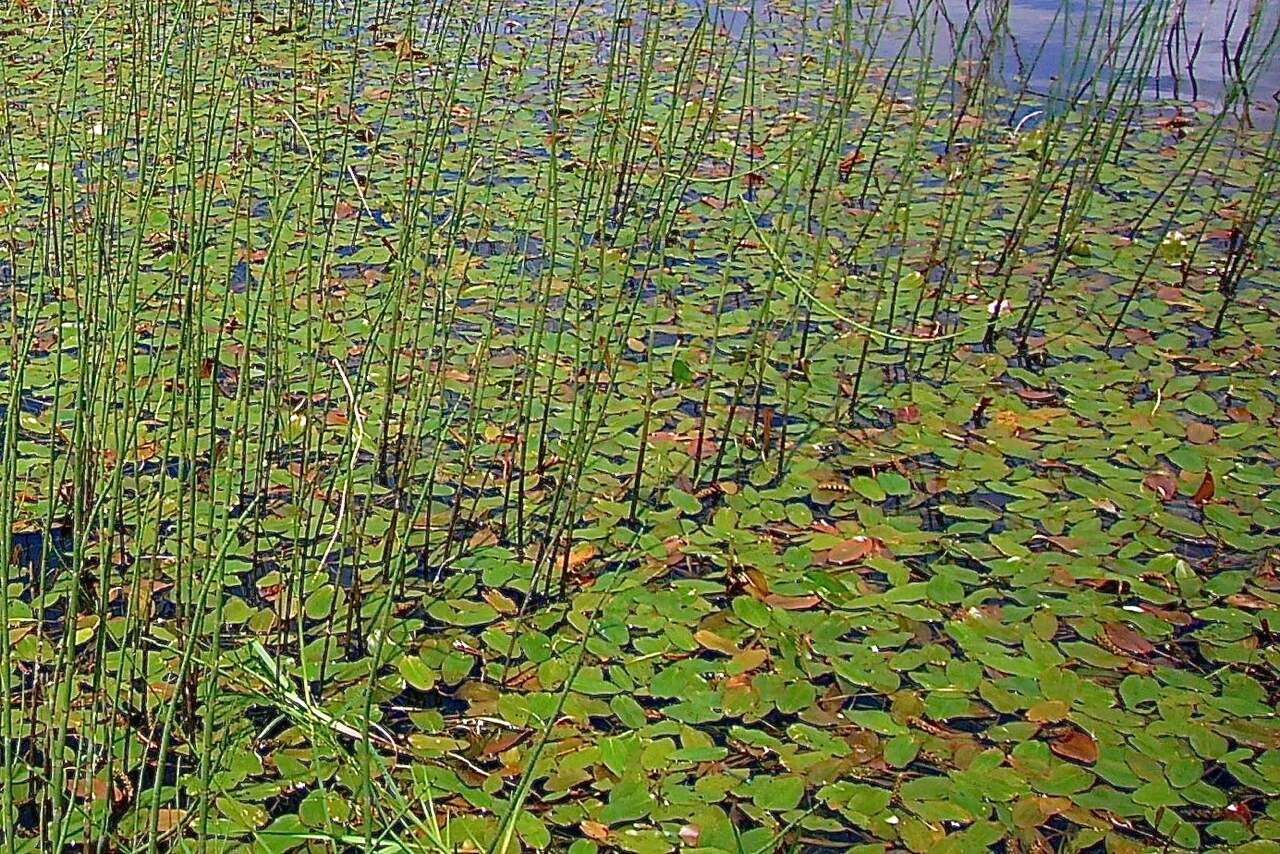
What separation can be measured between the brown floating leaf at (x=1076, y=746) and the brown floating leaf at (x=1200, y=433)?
79 cm

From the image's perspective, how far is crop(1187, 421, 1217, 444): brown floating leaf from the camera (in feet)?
7.10

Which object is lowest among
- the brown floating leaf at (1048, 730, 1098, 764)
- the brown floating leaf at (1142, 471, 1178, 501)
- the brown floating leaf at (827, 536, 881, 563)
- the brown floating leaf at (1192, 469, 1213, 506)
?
the brown floating leaf at (1048, 730, 1098, 764)

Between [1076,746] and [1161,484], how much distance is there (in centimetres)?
65

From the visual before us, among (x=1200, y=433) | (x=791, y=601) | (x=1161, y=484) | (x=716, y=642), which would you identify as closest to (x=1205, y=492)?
(x=1161, y=484)

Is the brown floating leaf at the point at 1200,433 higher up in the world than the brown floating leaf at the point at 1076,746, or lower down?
higher up

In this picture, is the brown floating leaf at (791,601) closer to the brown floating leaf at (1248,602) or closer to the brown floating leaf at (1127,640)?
the brown floating leaf at (1127,640)

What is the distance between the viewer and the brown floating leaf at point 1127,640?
5.59 ft

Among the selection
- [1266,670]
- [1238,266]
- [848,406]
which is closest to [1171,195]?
[1238,266]

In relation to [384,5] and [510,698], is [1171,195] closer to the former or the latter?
[510,698]

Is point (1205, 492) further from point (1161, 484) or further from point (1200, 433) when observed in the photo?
point (1200, 433)

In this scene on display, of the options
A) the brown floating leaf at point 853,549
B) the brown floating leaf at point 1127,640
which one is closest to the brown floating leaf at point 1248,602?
the brown floating leaf at point 1127,640

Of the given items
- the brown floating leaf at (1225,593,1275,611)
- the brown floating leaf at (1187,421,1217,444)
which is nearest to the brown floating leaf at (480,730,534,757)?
the brown floating leaf at (1225,593,1275,611)

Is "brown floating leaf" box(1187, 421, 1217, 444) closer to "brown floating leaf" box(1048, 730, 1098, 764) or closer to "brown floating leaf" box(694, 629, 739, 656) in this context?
"brown floating leaf" box(1048, 730, 1098, 764)

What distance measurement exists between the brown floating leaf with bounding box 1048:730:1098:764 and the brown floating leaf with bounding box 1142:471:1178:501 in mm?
593
